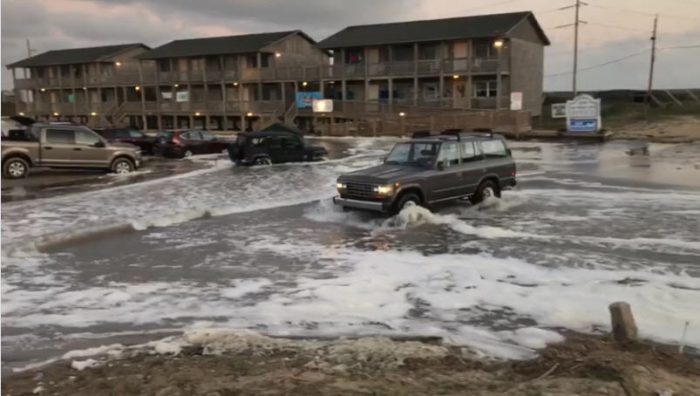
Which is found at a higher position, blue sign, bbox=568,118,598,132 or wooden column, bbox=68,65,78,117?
wooden column, bbox=68,65,78,117

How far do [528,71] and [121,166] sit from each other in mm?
40987

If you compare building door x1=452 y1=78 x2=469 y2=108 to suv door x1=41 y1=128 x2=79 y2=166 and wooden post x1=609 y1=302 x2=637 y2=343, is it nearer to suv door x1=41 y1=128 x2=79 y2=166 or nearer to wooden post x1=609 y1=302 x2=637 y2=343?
suv door x1=41 y1=128 x2=79 y2=166

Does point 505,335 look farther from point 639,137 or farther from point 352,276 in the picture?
point 639,137

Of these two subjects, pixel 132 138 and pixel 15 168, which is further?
pixel 132 138

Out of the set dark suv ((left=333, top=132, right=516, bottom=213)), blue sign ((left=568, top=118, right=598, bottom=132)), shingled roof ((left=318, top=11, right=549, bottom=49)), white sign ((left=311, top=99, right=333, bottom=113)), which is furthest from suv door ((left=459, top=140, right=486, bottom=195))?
white sign ((left=311, top=99, right=333, bottom=113))

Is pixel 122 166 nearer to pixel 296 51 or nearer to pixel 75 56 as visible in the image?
pixel 296 51

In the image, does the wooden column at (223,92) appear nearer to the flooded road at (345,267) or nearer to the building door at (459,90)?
the building door at (459,90)

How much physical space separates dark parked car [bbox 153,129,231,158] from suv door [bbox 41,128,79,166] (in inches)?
333

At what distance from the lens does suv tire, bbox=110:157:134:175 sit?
947 inches

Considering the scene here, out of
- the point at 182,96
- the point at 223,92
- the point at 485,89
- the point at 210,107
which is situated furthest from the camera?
the point at 182,96

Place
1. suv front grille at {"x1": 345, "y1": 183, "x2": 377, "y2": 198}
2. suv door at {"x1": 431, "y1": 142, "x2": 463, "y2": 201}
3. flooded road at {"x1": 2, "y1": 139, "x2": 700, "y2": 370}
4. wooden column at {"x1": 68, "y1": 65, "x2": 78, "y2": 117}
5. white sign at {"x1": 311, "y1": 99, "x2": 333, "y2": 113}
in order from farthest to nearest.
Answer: wooden column at {"x1": 68, "y1": 65, "x2": 78, "y2": 117} < white sign at {"x1": 311, "y1": 99, "x2": 333, "y2": 113} < suv door at {"x1": 431, "y1": 142, "x2": 463, "y2": 201} < suv front grille at {"x1": 345, "y1": 183, "x2": 377, "y2": 198} < flooded road at {"x1": 2, "y1": 139, "x2": 700, "y2": 370}

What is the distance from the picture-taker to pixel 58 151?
22.8 metres

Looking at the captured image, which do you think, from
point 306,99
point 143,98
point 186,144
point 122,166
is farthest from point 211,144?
point 143,98

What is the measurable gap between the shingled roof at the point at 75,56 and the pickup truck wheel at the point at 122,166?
5349 cm
